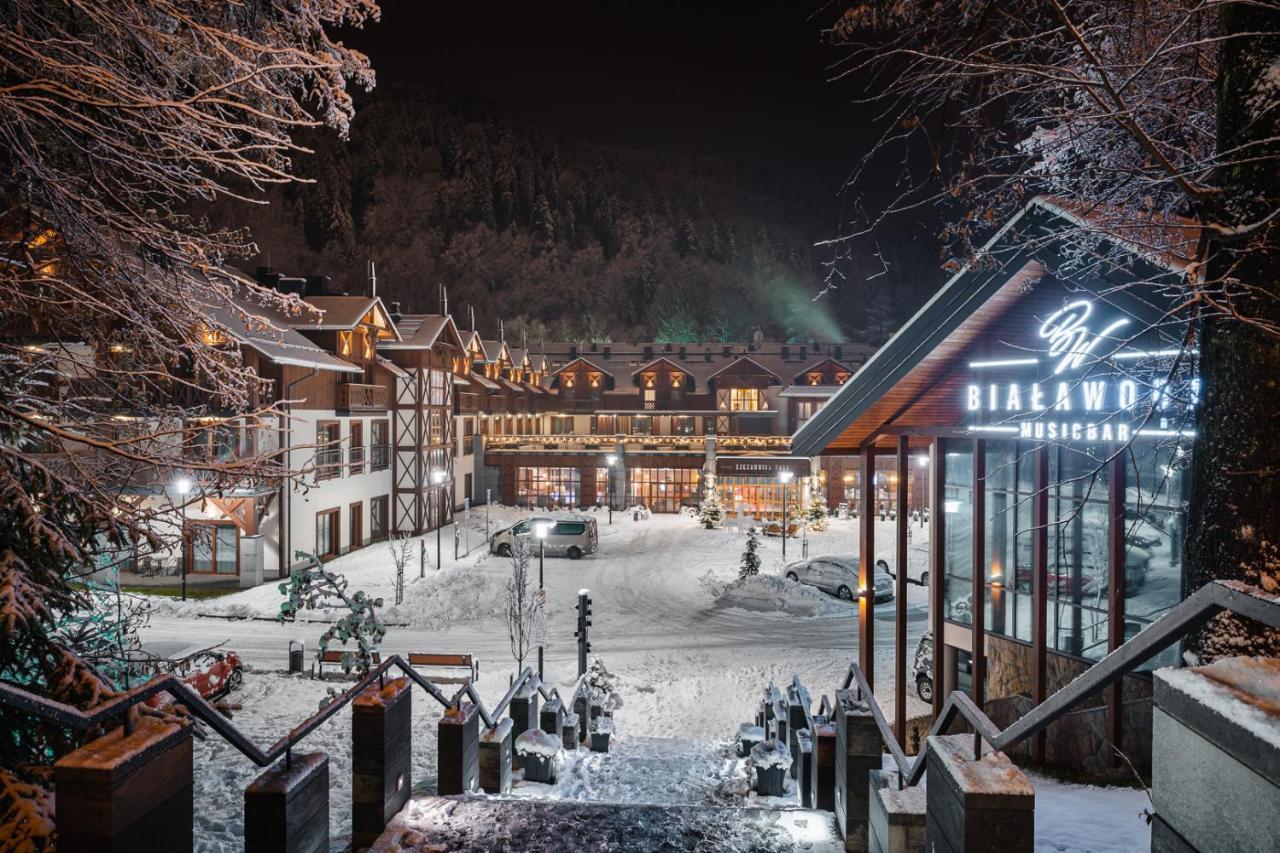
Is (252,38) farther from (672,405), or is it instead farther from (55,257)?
(672,405)

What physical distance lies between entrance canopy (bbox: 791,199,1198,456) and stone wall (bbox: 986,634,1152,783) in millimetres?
3536

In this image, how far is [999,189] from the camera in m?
4.98

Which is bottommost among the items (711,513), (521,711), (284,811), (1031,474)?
(711,513)

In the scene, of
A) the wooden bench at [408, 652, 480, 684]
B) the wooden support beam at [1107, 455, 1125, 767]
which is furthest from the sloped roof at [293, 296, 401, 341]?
the wooden support beam at [1107, 455, 1125, 767]

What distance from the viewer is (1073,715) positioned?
9.40 metres

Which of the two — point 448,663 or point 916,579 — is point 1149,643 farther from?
point 916,579

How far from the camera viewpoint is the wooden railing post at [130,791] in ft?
10.6

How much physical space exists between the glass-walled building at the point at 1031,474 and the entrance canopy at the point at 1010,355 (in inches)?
1.2

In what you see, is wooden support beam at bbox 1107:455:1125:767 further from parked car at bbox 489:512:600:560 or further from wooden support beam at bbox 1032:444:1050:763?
parked car at bbox 489:512:600:560

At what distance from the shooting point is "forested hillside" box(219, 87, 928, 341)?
102812mm

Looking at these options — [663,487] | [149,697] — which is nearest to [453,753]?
[149,697]

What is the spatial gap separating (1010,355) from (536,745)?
27.9 ft

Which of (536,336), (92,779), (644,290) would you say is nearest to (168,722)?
(92,779)

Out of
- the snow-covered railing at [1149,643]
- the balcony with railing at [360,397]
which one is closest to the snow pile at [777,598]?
the balcony with railing at [360,397]
